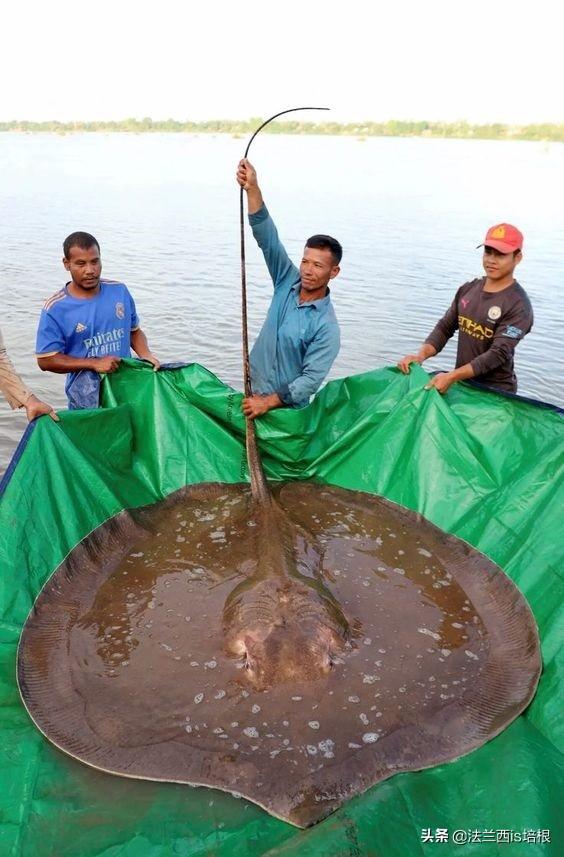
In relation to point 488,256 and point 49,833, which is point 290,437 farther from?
point 49,833

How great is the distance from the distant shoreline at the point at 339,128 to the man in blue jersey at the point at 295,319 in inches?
2537

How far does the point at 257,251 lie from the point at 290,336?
12372 millimetres

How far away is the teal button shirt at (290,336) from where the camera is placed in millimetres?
4168

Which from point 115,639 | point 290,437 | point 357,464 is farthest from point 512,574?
point 115,639

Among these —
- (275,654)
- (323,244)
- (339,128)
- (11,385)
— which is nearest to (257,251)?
(323,244)

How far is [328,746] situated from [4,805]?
45.2 inches

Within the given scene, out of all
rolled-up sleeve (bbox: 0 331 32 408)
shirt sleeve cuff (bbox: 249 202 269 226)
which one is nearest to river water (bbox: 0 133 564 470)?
rolled-up sleeve (bbox: 0 331 32 408)

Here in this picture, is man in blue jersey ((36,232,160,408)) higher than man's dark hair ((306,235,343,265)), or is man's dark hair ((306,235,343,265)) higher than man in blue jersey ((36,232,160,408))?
man's dark hair ((306,235,343,265))

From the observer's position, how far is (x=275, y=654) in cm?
265

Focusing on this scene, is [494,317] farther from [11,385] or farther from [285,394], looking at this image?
[11,385]

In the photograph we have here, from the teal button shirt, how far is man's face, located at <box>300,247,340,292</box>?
13 centimetres

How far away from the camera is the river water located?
9.46m

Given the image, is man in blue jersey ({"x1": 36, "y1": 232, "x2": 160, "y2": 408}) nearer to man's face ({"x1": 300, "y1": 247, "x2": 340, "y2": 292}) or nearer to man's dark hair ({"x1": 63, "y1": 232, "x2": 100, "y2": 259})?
man's dark hair ({"x1": 63, "y1": 232, "x2": 100, "y2": 259})

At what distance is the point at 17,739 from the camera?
241 cm
